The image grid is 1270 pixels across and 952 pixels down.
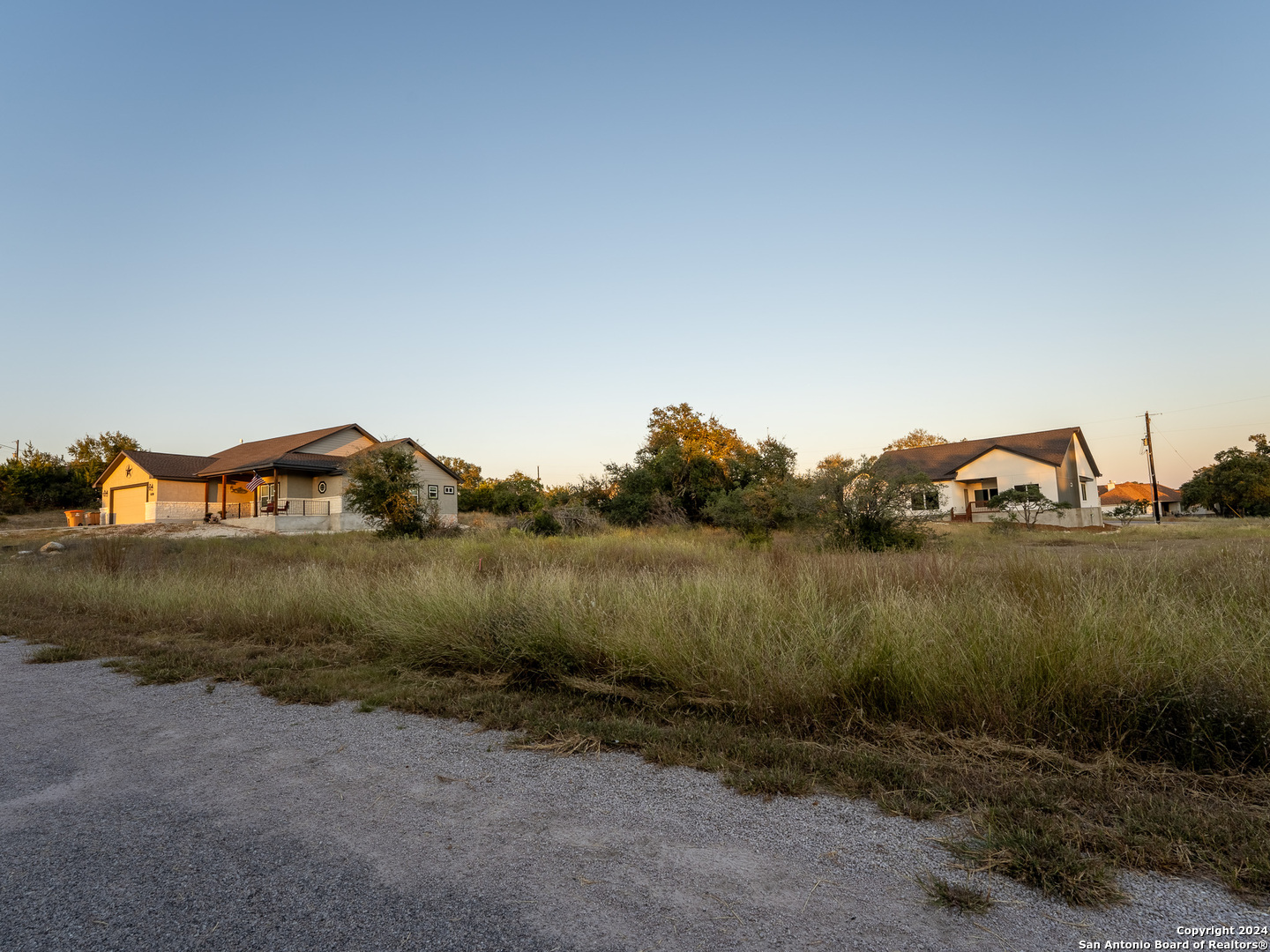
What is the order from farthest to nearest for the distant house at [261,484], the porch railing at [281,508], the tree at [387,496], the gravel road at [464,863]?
the distant house at [261,484], the porch railing at [281,508], the tree at [387,496], the gravel road at [464,863]

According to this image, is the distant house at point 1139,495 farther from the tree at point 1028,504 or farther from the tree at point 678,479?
the tree at point 678,479

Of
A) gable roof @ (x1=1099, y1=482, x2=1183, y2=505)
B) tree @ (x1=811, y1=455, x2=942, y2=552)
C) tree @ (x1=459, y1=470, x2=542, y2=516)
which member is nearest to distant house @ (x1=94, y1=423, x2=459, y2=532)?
A: tree @ (x1=459, y1=470, x2=542, y2=516)

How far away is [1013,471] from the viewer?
131ft

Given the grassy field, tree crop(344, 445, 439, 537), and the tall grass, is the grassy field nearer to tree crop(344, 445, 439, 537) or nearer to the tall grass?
the tall grass

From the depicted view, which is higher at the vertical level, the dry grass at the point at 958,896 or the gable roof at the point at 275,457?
the gable roof at the point at 275,457

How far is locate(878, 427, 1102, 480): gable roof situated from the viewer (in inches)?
1543

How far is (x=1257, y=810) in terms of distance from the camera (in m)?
3.18

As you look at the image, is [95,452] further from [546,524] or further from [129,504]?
[546,524]

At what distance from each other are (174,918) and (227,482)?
4647cm

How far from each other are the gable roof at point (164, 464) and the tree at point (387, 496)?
2312cm

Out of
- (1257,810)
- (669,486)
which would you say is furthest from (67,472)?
(1257,810)

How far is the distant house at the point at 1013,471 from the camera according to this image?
38.6m

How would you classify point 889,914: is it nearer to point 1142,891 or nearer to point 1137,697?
point 1142,891

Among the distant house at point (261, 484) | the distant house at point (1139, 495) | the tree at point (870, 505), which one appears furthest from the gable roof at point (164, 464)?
the distant house at point (1139, 495)
